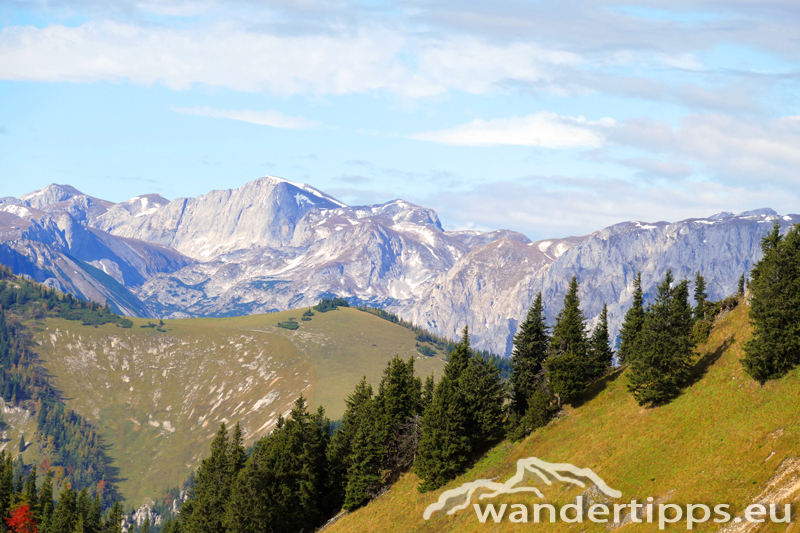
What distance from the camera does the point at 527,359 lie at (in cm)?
9625

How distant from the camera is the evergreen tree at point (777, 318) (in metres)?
69.1

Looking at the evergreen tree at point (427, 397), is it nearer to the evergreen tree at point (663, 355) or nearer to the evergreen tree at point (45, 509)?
the evergreen tree at point (663, 355)

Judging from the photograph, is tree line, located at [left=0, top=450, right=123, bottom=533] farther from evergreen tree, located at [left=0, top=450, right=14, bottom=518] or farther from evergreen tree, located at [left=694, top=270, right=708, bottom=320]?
evergreen tree, located at [left=694, top=270, right=708, bottom=320]

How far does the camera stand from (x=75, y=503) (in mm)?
143000

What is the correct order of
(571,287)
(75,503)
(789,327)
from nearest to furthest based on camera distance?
(789,327) → (571,287) → (75,503)

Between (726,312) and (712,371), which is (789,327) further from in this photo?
(726,312)

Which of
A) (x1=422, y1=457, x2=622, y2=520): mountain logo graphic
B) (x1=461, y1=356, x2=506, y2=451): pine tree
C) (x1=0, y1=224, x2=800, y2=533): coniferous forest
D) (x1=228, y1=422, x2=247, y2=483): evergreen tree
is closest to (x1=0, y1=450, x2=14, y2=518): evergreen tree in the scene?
(x1=0, y1=224, x2=800, y2=533): coniferous forest

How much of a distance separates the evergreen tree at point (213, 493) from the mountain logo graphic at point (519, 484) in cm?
3413

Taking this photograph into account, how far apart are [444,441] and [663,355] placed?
29248 millimetres

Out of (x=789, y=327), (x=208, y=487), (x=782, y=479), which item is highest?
(x=789, y=327)

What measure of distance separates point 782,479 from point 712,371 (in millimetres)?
25076

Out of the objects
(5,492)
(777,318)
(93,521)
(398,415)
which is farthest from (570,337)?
(5,492)

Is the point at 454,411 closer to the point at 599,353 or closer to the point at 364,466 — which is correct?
the point at 364,466

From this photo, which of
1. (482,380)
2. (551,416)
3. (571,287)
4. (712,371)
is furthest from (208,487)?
(712,371)
